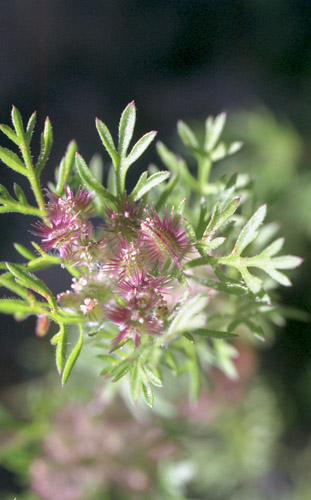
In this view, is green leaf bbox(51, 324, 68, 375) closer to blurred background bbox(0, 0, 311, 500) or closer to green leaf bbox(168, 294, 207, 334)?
green leaf bbox(168, 294, 207, 334)

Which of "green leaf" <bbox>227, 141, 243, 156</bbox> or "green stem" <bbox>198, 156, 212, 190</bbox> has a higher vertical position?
"green leaf" <bbox>227, 141, 243, 156</bbox>

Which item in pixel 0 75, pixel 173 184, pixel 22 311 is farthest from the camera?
pixel 0 75

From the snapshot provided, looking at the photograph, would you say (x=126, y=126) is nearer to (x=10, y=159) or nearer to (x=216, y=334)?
(x=10, y=159)

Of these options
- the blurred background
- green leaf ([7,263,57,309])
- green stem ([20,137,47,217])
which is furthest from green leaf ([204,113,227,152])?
green leaf ([7,263,57,309])

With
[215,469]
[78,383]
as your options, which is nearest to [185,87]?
[78,383]

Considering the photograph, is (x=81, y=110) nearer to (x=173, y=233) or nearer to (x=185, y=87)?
(x=185, y=87)

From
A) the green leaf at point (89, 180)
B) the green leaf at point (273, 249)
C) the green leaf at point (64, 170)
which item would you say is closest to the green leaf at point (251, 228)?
the green leaf at point (273, 249)
